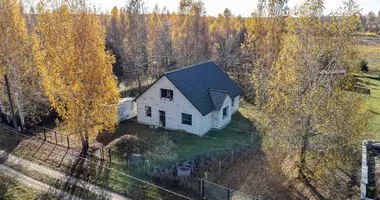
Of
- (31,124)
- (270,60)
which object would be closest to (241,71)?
(270,60)

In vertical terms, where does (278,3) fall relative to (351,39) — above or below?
above

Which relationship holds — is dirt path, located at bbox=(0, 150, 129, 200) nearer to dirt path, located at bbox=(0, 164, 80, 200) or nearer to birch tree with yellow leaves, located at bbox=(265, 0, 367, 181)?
dirt path, located at bbox=(0, 164, 80, 200)

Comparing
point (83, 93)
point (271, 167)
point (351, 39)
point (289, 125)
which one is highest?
point (351, 39)

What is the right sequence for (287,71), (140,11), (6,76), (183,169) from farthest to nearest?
(140,11) → (6,76) → (183,169) → (287,71)

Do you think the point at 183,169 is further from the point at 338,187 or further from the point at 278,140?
the point at 338,187

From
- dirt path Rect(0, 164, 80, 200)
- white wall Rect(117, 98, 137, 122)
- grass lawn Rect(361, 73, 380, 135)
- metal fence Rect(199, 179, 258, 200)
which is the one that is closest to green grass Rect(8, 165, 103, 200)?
dirt path Rect(0, 164, 80, 200)

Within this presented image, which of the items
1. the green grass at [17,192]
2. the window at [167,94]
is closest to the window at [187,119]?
the window at [167,94]

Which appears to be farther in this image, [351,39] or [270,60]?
[270,60]
